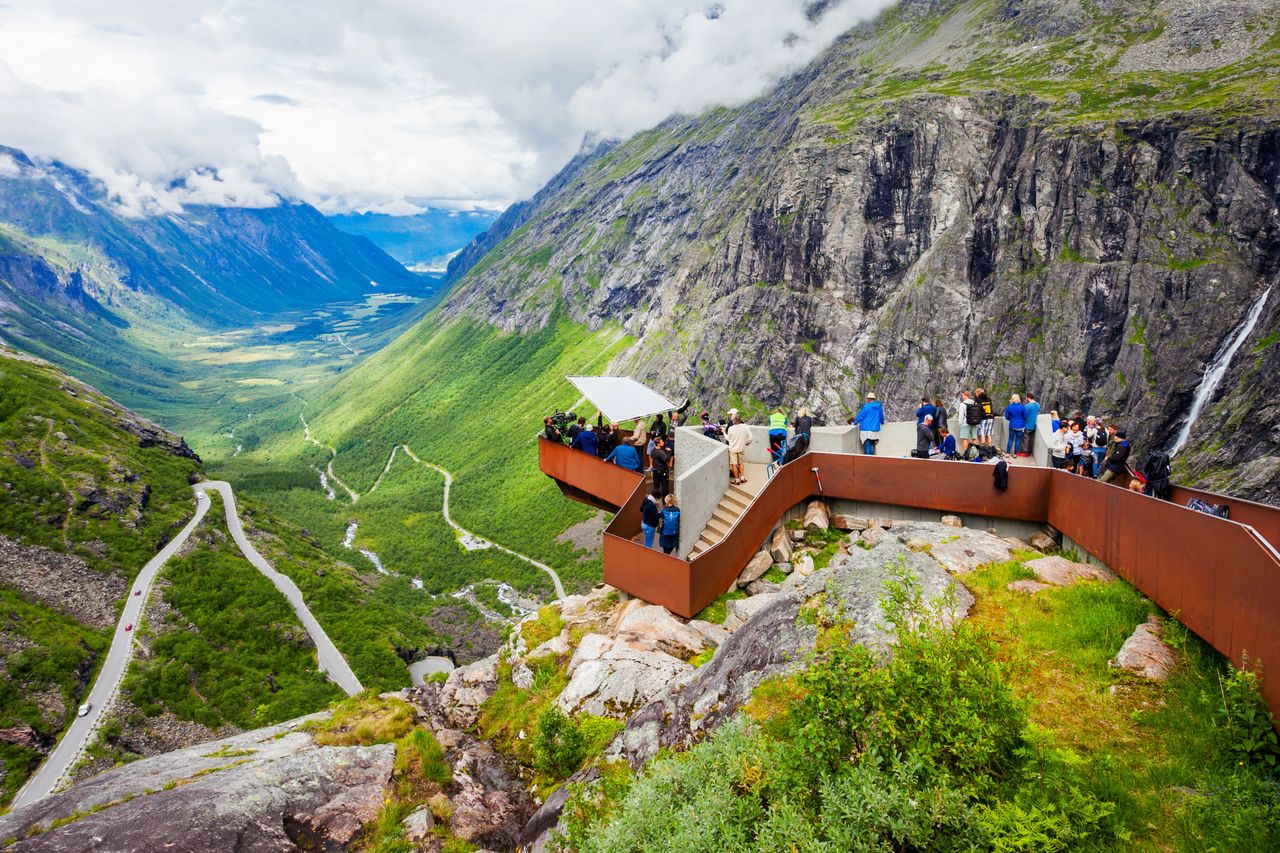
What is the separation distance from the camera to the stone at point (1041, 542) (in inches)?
626

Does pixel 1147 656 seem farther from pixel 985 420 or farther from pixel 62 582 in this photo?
pixel 62 582

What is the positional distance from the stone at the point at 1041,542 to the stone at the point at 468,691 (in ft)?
48.1

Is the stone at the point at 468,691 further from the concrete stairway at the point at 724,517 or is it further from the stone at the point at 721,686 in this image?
the concrete stairway at the point at 724,517

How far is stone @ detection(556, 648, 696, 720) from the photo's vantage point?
44.8 feet

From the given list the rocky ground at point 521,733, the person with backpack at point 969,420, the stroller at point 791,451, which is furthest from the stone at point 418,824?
the person with backpack at point 969,420

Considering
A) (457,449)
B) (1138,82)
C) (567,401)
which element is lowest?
(457,449)

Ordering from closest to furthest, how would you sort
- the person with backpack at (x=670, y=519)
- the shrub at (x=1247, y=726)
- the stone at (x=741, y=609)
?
the shrub at (x=1247, y=726) < the stone at (x=741, y=609) < the person with backpack at (x=670, y=519)

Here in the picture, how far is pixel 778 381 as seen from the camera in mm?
140875

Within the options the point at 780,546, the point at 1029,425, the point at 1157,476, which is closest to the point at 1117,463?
the point at 1157,476

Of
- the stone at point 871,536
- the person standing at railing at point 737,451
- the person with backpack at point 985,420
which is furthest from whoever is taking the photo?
the person with backpack at point 985,420

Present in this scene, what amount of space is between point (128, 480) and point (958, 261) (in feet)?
506

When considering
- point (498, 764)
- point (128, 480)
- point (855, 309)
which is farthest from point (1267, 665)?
point (128, 480)

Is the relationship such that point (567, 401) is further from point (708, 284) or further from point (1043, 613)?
point (1043, 613)

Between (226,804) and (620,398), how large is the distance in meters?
14.6
